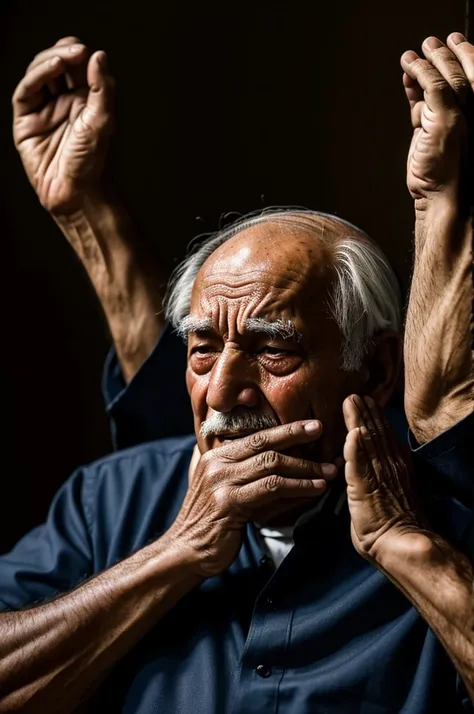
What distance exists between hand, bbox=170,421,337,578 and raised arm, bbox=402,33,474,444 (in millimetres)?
228

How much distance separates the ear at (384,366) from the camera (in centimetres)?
210

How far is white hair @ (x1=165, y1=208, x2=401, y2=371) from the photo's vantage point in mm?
2021

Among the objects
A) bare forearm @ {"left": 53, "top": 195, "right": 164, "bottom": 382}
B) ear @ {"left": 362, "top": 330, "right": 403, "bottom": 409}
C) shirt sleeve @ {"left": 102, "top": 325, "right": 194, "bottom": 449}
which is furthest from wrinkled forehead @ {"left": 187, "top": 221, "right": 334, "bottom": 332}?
bare forearm @ {"left": 53, "top": 195, "right": 164, "bottom": 382}

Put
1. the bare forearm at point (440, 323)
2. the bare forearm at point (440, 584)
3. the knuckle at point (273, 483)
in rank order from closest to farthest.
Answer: the bare forearm at point (440, 584) < the bare forearm at point (440, 323) < the knuckle at point (273, 483)

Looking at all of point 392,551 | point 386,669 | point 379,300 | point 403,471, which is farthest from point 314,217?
point 386,669

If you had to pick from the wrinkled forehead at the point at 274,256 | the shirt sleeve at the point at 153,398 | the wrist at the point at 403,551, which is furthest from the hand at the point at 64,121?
the wrist at the point at 403,551

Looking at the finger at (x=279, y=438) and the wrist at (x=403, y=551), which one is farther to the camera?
the finger at (x=279, y=438)

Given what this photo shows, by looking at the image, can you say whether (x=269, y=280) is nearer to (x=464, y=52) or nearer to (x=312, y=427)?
(x=312, y=427)

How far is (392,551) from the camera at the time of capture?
1.72 metres

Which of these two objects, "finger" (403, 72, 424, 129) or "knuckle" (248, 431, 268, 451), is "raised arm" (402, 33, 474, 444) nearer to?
"finger" (403, 72, 424, 129)

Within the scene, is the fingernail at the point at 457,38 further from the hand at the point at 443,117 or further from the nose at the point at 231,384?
the nose at the point at 231,384

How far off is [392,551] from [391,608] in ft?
0.76

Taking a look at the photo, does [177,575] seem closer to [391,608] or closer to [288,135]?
[391,608]

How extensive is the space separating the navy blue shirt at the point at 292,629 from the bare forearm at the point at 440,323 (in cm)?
6
